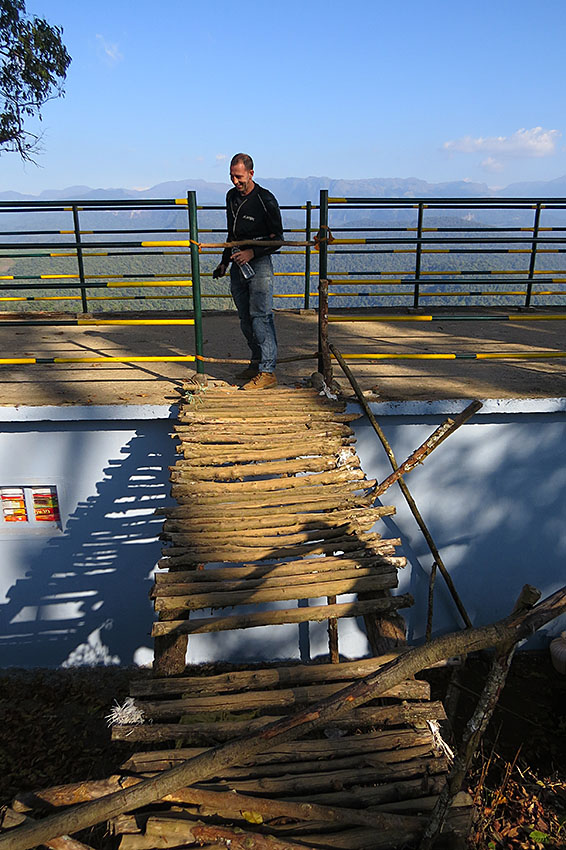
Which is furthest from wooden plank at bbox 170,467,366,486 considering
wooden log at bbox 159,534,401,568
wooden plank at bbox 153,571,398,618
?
wooden plank at bbox 153,571,398,618

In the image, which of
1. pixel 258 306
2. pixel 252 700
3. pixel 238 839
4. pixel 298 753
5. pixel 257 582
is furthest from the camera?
pixel 258 306

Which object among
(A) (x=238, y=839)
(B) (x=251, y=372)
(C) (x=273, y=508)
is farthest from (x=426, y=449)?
(A) (x=238, y=839)

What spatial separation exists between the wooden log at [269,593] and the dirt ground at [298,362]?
84.5 inches

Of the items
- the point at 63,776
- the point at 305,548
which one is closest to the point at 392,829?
the point at 305,548

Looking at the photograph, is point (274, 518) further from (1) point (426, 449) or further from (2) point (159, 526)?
(2) point (159, 526)

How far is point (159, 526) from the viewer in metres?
4.92

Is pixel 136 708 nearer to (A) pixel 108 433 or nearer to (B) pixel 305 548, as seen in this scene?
(B) pixel 305 548

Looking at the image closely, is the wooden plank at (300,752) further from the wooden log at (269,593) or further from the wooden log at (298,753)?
the wooden log at (269,593)

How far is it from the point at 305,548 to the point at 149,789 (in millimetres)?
1477

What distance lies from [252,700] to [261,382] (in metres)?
2.81

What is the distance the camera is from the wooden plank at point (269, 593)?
2633 mm

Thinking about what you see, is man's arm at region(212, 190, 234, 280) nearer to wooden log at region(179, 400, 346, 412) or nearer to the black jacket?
the black jacket

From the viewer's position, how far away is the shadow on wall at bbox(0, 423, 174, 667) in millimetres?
4762

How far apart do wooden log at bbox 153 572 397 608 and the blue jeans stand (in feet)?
7.54
